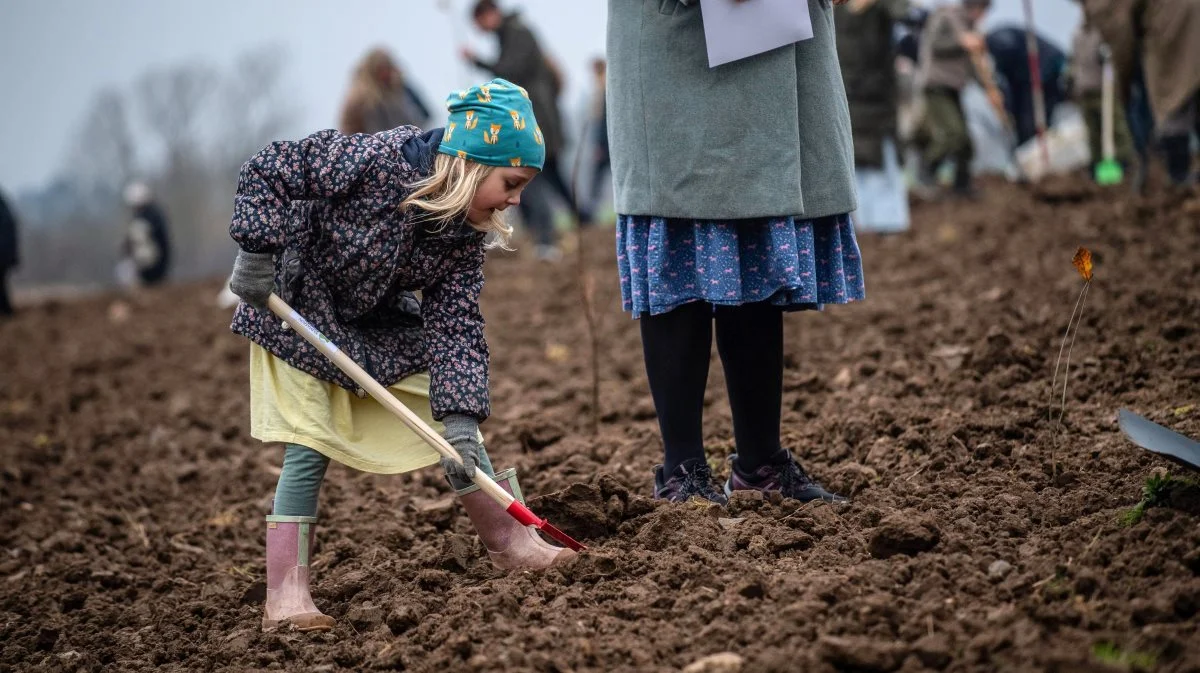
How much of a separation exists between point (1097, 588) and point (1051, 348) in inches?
84.8

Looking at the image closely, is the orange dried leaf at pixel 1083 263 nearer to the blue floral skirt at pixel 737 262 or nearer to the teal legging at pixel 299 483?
the blue floral skirt at pixel 737 262

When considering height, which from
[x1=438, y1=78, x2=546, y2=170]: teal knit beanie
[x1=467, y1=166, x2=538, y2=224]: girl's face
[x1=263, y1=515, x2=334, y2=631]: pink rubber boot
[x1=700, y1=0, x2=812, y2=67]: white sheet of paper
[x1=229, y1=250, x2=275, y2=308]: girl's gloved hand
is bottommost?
[x1=263, y1=515, x2=334, y2=631]: pink rubber boot

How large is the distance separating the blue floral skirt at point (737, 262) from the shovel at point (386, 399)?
55 cm

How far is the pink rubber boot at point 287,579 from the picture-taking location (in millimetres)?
2746

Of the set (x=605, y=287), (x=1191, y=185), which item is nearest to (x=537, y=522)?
(x=605, y=287)

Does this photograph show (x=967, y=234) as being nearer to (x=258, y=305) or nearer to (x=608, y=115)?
(x=608, y=115)

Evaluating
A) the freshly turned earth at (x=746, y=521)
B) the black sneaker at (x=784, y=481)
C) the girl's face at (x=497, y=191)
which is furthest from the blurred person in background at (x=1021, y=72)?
the girl's face at (x=497, y=191)

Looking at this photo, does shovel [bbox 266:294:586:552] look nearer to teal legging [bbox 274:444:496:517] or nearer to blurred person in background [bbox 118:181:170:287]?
teal legging [bbox 274:444:496:517]

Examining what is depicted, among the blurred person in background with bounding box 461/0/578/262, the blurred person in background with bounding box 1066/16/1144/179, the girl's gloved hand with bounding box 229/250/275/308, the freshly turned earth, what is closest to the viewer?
the freshly turned earth

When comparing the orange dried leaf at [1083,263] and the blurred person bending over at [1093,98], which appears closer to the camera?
the orange dried leaf at [1083,263]

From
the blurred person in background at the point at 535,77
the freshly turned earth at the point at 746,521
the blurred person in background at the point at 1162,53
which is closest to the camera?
the freshly turned earth at the point at 746,521

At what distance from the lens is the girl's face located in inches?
108

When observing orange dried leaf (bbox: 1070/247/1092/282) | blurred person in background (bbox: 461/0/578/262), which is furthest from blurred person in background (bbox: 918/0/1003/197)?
orange dried leaf (bbox: 1070/247/1092/282)

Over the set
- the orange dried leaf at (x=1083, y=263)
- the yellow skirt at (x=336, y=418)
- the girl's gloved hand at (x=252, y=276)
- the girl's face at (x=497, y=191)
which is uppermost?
the girl's face at (x=497, y=191)
